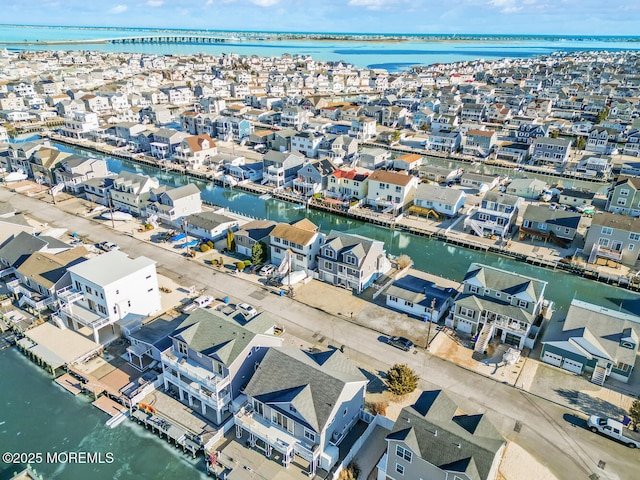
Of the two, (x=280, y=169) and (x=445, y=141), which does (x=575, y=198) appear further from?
(x=280, y=169)

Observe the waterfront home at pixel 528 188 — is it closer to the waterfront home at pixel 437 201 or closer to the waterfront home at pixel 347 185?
the waterfront home at pixel 437 201

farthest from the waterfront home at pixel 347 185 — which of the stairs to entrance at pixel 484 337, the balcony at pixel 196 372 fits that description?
Result: the balcony at pixel 196 372

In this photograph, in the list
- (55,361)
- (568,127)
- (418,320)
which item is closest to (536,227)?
(418,320)

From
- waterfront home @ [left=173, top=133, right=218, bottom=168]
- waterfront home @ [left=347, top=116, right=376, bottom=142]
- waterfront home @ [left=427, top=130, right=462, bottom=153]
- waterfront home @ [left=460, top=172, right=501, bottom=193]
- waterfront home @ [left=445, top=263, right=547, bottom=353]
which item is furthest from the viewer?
waterfront home @ [left=347, top=116, right=376, bottom=142]

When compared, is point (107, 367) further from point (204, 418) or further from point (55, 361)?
point (204, 418)

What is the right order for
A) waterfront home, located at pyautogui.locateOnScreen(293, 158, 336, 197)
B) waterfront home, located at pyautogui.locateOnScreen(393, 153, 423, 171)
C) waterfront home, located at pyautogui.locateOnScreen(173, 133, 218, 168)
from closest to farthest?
waterfront home, located at pyautogui.locateOnScreen(293, 158, 336, 197) → waterfront home, located at pyautogui.locateOnScreen(393, 153, 423, 171) → waterfront home, located at pyautogui.locateOnScreen(173, 133, 218, 168)

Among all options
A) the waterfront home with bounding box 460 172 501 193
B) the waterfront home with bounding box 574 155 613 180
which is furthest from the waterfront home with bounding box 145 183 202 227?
the waterfront home with bounding box 574 155 613 180

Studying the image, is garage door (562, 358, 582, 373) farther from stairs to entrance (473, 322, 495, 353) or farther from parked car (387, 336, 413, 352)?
parked car (387, 336, 413, 352)

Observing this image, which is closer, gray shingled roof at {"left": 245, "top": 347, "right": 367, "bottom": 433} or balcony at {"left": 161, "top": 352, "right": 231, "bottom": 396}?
gray shingled roof at {"left": 245, "top": 347, "right": 367, "bottom": 433}
